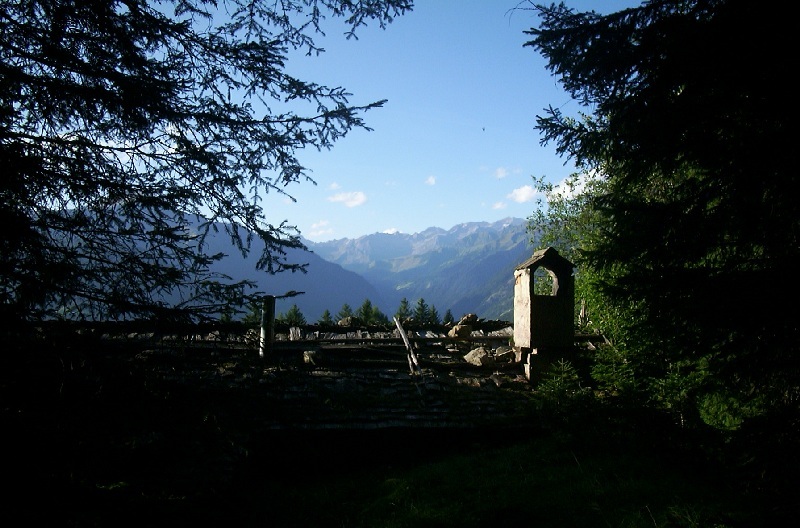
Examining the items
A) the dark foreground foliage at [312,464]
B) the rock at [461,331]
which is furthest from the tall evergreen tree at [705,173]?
the rock at [461,331]

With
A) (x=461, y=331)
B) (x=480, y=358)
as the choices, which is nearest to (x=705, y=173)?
(x=480, y=358)

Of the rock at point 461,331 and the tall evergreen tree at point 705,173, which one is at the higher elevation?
the tall evergreen tree at point 705,173

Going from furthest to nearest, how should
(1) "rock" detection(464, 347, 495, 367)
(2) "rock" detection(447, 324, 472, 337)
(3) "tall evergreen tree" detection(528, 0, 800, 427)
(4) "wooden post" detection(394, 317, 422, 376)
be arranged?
(2) "rock" detection(447, 324, 472, 337) < (1) "rock" detection(464, 347, 495, 367) < (4) "wooden post" detection(394, 317, 422, 376) < (3) "tall evergreen tree" detection(528, 0, 800, 427)

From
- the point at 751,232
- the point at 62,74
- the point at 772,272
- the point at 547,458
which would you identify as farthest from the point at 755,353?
the point at 62,74

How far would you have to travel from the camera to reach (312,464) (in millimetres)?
8375

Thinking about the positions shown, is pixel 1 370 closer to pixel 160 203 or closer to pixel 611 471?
pixel 160 203

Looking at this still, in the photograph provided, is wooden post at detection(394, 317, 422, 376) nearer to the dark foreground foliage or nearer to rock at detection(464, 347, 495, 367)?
rock at detection(464, 347, 495, 367)

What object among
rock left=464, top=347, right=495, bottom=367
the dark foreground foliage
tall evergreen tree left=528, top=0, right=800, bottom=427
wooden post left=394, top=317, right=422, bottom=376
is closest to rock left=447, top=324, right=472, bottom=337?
rock left=464, top=347, right=495, bottom=367

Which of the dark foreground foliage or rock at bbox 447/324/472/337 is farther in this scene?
rock at bbox 447/324/472/337

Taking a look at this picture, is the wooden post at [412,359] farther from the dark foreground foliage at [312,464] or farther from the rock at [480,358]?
the dark foreground foliage at [312,464]

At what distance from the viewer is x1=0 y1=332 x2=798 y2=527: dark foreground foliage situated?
3.22 metres

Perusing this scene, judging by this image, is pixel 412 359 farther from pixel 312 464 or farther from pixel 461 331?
pixel 312 464

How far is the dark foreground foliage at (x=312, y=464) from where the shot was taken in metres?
3.22

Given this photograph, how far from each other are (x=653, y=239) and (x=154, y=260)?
501 cm
